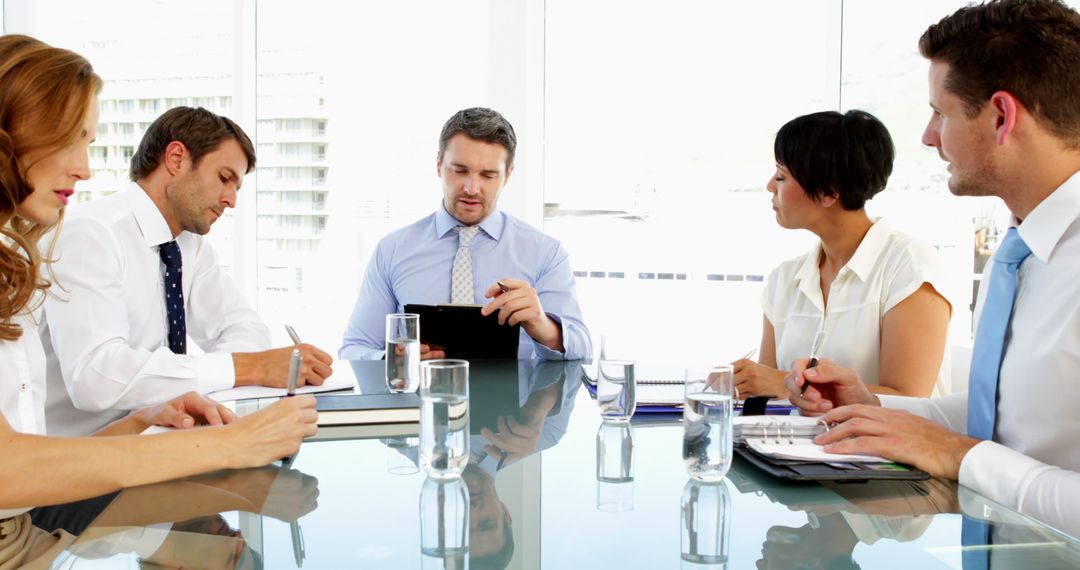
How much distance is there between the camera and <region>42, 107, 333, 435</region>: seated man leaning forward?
6.51 feet

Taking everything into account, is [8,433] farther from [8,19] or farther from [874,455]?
[8,19]

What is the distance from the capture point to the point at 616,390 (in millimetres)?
1630

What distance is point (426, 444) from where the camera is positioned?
1.23m

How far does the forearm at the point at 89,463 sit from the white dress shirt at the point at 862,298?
163cm

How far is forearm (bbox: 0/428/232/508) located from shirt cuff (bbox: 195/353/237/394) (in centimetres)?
69

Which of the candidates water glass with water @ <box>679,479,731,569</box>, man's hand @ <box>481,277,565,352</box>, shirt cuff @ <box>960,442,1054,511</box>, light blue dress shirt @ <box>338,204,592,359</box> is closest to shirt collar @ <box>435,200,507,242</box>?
light blue dress shirt @ <box>338,204,592,359</box>

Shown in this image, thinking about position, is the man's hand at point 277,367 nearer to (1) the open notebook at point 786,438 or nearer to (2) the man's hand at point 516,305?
(2) the man's hand at point 516,305

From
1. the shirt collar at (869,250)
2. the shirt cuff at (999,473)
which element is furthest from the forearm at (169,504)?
the shirt collar at (869,250)

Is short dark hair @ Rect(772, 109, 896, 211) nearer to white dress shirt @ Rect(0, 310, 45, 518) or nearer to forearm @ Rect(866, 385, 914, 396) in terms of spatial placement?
forearm @ Rect(866, 385, 914, 396)

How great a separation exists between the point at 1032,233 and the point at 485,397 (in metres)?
1.14

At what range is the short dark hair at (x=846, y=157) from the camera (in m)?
2.32

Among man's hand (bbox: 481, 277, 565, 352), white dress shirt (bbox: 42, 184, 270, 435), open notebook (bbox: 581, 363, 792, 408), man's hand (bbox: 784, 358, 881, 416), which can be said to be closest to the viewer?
man's hand (bbox: 784, 358, 881, 416)

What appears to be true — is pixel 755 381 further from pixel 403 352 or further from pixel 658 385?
pixel 403 352

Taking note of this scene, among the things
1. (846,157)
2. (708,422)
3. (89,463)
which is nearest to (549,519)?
(708,422)
